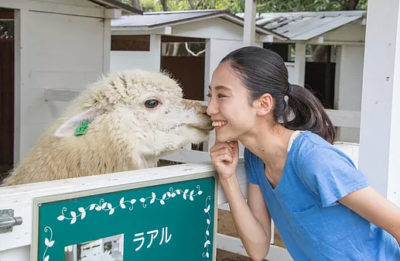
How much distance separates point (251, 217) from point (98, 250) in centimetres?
78

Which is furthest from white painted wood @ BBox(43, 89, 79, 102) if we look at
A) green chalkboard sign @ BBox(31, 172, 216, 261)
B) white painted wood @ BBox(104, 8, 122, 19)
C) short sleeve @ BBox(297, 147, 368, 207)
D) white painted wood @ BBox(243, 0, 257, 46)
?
short sleeve @ BBox(297, 147, 368, 207)

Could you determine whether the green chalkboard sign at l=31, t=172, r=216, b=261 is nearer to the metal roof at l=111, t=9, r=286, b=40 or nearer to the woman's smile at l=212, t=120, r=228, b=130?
the woman's smile at l=212, t=120, r=228, b=130

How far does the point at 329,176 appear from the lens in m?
1.88

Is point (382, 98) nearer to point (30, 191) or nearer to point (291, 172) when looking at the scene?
point (291, 172)

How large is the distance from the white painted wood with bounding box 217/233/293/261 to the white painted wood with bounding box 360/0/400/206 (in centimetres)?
240

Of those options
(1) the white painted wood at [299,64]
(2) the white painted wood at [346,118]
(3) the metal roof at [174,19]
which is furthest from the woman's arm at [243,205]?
(1) the white painted wood at [299,64]

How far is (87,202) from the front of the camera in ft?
5.35

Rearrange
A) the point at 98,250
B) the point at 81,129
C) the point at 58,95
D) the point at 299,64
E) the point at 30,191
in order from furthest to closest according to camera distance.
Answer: the point at 299,64
the point at 58,95
the point at 81,129
the point at 98,250
the point at 30,191

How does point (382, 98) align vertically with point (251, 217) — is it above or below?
above

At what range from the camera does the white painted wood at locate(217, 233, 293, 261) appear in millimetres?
4750

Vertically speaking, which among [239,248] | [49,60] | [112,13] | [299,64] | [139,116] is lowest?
[239,248]

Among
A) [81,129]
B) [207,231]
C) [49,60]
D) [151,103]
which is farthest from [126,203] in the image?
[49,60]

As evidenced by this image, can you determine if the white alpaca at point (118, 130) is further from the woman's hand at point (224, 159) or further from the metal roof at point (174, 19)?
the metal roof at point (174, 19)

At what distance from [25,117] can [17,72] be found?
1.75 feet
